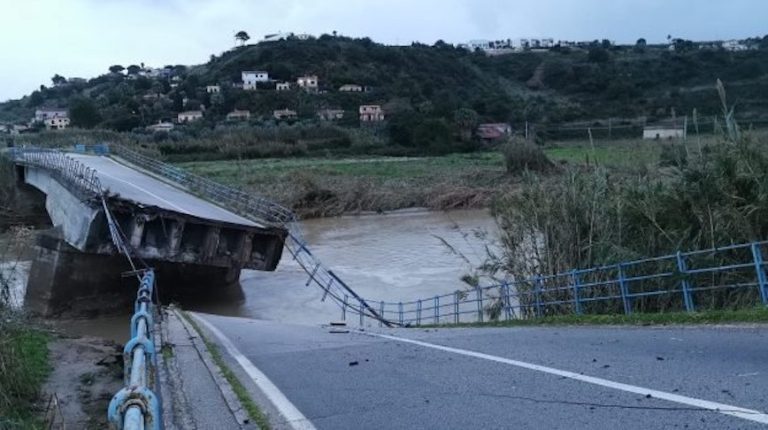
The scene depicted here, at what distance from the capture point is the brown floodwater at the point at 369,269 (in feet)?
83.1

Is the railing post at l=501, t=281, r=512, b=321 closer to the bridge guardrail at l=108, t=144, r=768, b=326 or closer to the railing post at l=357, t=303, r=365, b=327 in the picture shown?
the bridge guardrail at l=108, t=144, r=768, b=326

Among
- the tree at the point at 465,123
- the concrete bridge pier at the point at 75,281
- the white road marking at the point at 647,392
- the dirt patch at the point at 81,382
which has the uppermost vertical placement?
the tree at the point at 465,123

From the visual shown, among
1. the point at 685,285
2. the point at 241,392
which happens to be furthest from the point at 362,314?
the point at 241,392

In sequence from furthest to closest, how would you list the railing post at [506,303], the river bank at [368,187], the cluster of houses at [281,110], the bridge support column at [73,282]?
the cluster of houses at [281,110] < the river bank at [368,187] < the bridge support column at [73,282] < the railing post at [506,303]

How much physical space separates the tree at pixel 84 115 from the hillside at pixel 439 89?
222 millimetres

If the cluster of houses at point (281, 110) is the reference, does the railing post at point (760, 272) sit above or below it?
below

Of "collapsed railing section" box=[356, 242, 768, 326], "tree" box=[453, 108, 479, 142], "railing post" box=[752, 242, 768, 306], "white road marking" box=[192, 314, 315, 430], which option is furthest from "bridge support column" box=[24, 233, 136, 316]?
"tree" box=[453, 108, 479, 142]

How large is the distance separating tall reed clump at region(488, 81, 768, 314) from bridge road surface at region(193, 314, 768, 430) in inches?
109

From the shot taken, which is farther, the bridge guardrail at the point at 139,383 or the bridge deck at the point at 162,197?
the bridge deck at the point at 162,197

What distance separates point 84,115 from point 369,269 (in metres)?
100

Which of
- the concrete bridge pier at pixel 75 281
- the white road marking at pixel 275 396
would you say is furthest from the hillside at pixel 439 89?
the white road marking at pixel 275 396

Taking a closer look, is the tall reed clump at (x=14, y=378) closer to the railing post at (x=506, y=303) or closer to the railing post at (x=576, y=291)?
the railing post at (x=576, y=291)

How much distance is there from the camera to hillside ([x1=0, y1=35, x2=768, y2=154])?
106562 millimetres

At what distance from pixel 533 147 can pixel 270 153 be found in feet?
139
